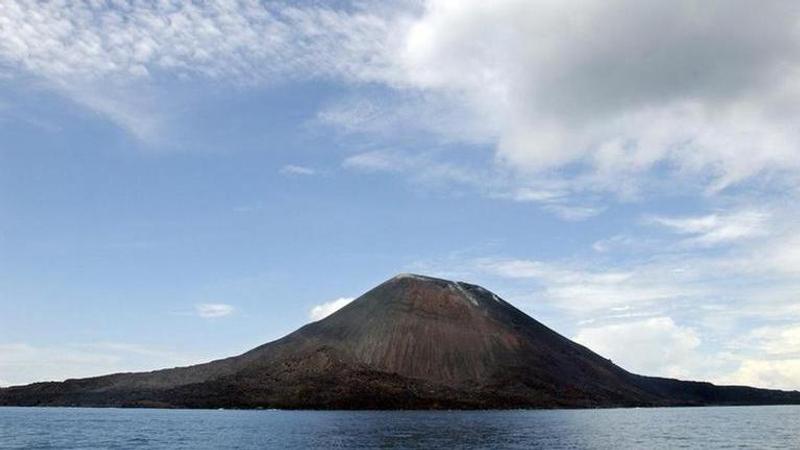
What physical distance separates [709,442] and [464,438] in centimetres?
4520

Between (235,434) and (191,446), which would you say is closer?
(191,446)

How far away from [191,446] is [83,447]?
1770cm

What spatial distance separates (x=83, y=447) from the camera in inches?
5037

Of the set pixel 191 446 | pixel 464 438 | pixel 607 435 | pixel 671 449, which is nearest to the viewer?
pixel 671 449

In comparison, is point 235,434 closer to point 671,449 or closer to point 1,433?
point 1,433

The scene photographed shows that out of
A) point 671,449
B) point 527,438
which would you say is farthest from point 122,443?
point 671,449

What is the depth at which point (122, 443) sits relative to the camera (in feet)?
458

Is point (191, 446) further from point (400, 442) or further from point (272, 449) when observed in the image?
point (400, 442)

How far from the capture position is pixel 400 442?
436ft

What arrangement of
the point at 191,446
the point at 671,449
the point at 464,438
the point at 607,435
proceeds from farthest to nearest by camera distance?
the point at 607,435
the point at 464,438
the point at 191,446
the point at 671,449

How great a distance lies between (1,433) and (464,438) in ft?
333

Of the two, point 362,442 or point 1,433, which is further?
point 1,433

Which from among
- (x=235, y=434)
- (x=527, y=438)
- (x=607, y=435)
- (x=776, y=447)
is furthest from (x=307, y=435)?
(x=776, y=447)

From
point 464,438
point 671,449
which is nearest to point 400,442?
point 464,438
